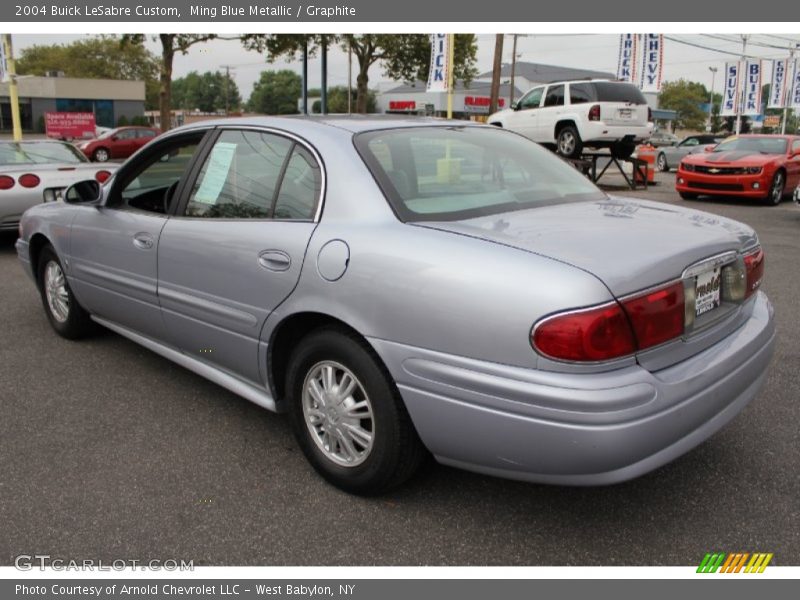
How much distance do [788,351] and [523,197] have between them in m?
2.72

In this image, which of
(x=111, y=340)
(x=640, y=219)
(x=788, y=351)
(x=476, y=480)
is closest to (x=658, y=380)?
(x=640, y=219)

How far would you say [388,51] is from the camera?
4106cm

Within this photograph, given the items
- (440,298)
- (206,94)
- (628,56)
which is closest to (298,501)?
(440,298)

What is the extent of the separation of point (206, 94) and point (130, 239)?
136 metres

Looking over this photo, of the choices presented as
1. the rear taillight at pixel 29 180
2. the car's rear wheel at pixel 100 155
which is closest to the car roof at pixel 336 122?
the rear taillight at pixel 29 180

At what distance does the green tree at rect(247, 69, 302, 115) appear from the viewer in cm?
11300

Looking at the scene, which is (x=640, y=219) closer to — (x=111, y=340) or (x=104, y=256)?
(x=104, y=256)

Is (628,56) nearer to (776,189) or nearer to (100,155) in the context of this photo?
(776,189)

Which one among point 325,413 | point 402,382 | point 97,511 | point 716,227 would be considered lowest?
point 97,511

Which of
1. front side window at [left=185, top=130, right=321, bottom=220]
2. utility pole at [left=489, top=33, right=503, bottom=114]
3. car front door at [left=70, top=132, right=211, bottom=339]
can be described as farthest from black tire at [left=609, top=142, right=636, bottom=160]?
front side window at [left=185, top=130, right=321, bottom=220]

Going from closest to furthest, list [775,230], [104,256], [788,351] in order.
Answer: [104,256]
[788,351]
[775,230]

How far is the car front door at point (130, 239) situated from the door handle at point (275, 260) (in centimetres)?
93

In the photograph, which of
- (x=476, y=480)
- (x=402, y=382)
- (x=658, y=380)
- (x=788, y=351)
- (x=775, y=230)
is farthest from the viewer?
(x=775, y=230)

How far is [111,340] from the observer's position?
5.02 metres
